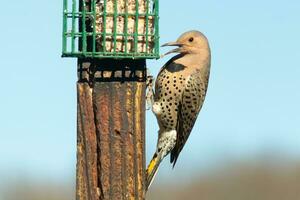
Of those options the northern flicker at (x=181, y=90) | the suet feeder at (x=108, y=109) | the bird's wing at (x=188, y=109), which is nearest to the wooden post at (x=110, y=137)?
the suet feeder at (x=108, y=109)

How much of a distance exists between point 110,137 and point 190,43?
7.37 ft

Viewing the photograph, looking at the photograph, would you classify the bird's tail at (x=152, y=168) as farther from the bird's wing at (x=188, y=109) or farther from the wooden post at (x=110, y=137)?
the wooden post at (x=110, y=137)

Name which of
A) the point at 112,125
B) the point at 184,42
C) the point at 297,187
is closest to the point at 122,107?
the point at 112,125

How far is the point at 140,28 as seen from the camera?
7.38 metres

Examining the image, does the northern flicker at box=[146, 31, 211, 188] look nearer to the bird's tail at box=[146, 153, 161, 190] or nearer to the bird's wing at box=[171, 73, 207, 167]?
the bird's wing at box=[171, 73, 207, 167]

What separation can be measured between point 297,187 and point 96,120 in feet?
58.1

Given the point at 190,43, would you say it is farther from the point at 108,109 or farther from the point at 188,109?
the point at 108,109

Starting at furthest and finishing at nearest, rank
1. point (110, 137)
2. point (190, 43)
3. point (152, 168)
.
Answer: point (190, 43) → point (152, 168) → point (110, 137)

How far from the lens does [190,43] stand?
29.6ft

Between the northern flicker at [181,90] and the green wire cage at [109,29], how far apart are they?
155 centimetres

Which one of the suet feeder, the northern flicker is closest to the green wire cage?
the suet feeder

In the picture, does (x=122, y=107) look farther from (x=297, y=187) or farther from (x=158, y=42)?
(x=297, y=187)

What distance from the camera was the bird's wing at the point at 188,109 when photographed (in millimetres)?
9078

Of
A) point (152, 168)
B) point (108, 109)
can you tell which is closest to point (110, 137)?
point (108, 109)
